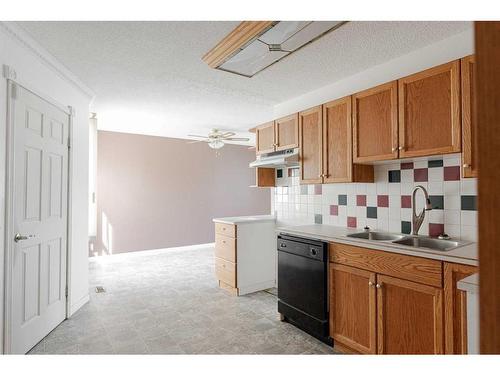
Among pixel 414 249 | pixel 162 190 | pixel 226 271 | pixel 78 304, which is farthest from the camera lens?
pixel 162 190

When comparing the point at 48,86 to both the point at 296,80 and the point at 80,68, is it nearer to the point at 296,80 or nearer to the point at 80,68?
the point at 80,68

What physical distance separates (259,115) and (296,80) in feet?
5.06

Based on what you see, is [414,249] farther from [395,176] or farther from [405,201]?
[395,176]

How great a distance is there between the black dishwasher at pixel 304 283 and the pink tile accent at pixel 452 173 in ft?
3.52

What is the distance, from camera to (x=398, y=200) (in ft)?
8.30

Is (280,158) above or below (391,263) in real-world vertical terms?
above

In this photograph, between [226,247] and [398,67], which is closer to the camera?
[398,67]

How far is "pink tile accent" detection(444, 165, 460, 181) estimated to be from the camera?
7.06 feet

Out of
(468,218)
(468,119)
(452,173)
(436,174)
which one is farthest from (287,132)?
(468,218)

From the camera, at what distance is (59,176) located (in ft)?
8.84

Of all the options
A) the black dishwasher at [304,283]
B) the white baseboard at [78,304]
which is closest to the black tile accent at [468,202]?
the black dishwasher at [304,283]

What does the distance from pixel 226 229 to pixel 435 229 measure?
231 centimetres

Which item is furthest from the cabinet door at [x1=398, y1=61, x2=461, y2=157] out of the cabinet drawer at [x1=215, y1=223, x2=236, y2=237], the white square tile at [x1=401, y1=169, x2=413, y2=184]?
the cabinet drawer at [x1=215, y1=223, x2=236, y2=237]

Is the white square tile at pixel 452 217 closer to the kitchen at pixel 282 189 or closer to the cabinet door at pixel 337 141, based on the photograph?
the kitchen at pixel 282 189
